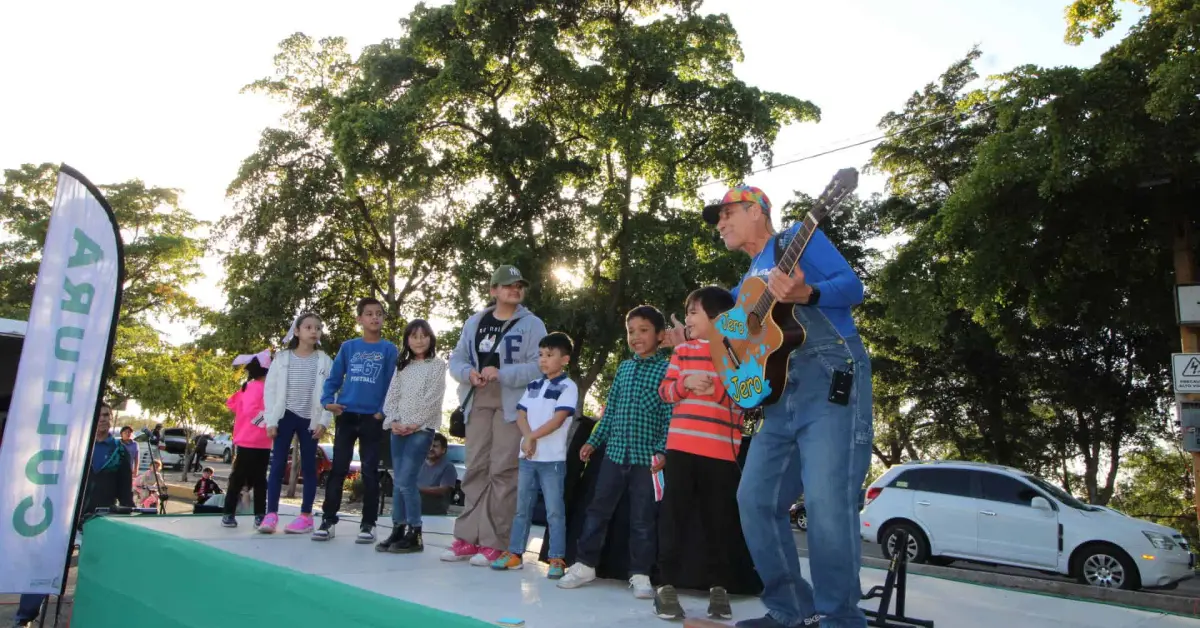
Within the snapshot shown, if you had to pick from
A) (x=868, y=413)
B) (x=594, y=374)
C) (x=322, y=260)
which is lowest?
(x=868, y=413)

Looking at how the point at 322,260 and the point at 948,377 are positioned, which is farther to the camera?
the point at 948,377

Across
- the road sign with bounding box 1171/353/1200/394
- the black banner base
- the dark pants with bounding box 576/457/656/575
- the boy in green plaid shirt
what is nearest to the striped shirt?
the boy in green plaid shirt

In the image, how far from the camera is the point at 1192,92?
1070 cm

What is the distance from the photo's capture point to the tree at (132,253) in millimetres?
30016

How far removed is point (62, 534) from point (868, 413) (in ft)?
15.8

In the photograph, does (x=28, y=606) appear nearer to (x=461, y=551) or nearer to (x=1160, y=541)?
(x=461, y=551)

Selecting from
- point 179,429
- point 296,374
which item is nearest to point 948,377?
point 296,374

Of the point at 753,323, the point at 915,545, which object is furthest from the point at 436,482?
the point at 753,323

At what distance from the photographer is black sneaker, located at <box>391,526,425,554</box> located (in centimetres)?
514

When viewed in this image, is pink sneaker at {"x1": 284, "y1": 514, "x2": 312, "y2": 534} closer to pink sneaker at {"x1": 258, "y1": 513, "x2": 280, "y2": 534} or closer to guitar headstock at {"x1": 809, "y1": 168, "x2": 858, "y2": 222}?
pink sneaker at {"x1": 258, "y1": 513, "x2": 280, "y2": 534}

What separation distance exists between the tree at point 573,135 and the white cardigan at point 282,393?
11638mm

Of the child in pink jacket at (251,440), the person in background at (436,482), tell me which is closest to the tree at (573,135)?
the person in background at (436,482)

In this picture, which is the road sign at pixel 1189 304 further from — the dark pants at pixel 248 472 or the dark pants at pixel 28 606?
the dark pants at pixel 28 606

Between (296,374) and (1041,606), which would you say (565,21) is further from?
(1041,606)
